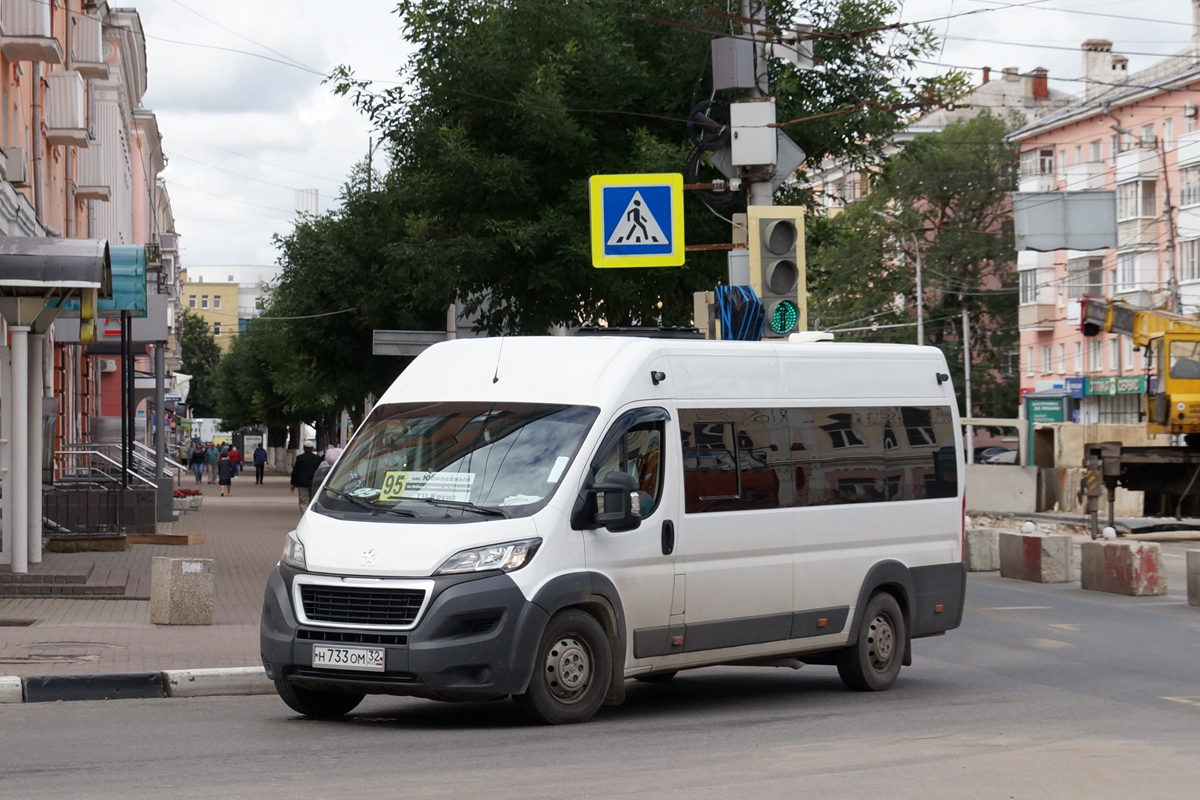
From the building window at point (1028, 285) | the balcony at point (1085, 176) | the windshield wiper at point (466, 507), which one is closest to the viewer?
the windshield wiper at point (466, 507)

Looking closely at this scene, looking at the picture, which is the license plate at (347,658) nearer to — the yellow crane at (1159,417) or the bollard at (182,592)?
the bollard at (182,592)

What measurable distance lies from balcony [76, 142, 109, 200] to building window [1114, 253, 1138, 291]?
41173 mm

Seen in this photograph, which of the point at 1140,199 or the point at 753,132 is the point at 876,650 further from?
the point at 1140,199

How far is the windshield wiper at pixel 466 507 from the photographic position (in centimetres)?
915

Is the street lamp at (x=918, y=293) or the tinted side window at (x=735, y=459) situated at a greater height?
the street lamp at (x=918, y=293)

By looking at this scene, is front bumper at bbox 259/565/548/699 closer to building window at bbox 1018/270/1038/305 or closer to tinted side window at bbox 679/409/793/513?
tinted side window at bbox 679/409/793/513

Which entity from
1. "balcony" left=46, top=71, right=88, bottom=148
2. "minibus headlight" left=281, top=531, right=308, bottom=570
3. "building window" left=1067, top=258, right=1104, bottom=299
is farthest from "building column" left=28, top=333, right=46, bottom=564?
"building window" left=1067, top=258, right=1104, bottom=299

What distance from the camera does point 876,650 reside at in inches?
453

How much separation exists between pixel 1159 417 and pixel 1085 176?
40668mm

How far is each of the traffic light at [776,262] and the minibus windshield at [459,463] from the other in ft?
23.0

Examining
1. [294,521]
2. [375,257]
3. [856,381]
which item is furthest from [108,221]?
[856,381]

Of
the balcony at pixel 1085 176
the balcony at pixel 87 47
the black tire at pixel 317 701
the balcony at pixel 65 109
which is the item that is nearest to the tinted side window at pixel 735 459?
the black tire at pixel 317 701

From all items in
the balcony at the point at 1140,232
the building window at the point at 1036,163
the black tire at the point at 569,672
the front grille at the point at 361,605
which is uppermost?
the building window at the point at 1036,163

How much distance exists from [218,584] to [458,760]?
1178 centimetres
